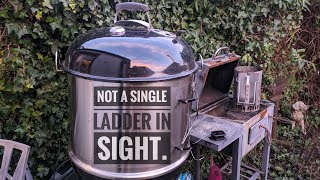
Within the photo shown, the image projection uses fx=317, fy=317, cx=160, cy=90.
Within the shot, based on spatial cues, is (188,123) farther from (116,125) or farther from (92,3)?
(92,3)

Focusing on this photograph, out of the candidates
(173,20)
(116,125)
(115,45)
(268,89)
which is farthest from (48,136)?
(268,89)

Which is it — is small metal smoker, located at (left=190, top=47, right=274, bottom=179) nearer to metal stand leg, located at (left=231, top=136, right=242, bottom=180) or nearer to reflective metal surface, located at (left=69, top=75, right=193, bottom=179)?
metal stand leg, located at (left=231, top=136, right=242, bottom=180)

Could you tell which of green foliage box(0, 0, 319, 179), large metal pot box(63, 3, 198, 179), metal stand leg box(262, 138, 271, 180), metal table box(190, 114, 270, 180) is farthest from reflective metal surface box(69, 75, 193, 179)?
metal stand leg box(262, 138, 271, 180)

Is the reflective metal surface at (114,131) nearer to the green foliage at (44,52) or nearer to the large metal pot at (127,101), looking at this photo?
the large metal pot at (127,101)

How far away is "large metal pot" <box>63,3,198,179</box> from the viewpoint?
67.9 inches

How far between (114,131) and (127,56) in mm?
433

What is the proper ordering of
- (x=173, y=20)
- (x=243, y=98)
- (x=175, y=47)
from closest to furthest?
(x=175, y=47) → (x=243, y=98) → (x=173, y=20)

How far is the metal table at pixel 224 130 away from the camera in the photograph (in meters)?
2.26

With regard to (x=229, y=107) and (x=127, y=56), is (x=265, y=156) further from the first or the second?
(x=127, y=56)

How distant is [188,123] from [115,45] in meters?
0.70

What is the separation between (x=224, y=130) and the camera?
7.91ft

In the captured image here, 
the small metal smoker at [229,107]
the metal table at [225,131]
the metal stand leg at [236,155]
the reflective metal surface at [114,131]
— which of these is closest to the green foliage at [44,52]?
the small metal smoker at [229,107]

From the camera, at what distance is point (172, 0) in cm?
299

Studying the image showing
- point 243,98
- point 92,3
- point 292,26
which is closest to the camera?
point 92,3
